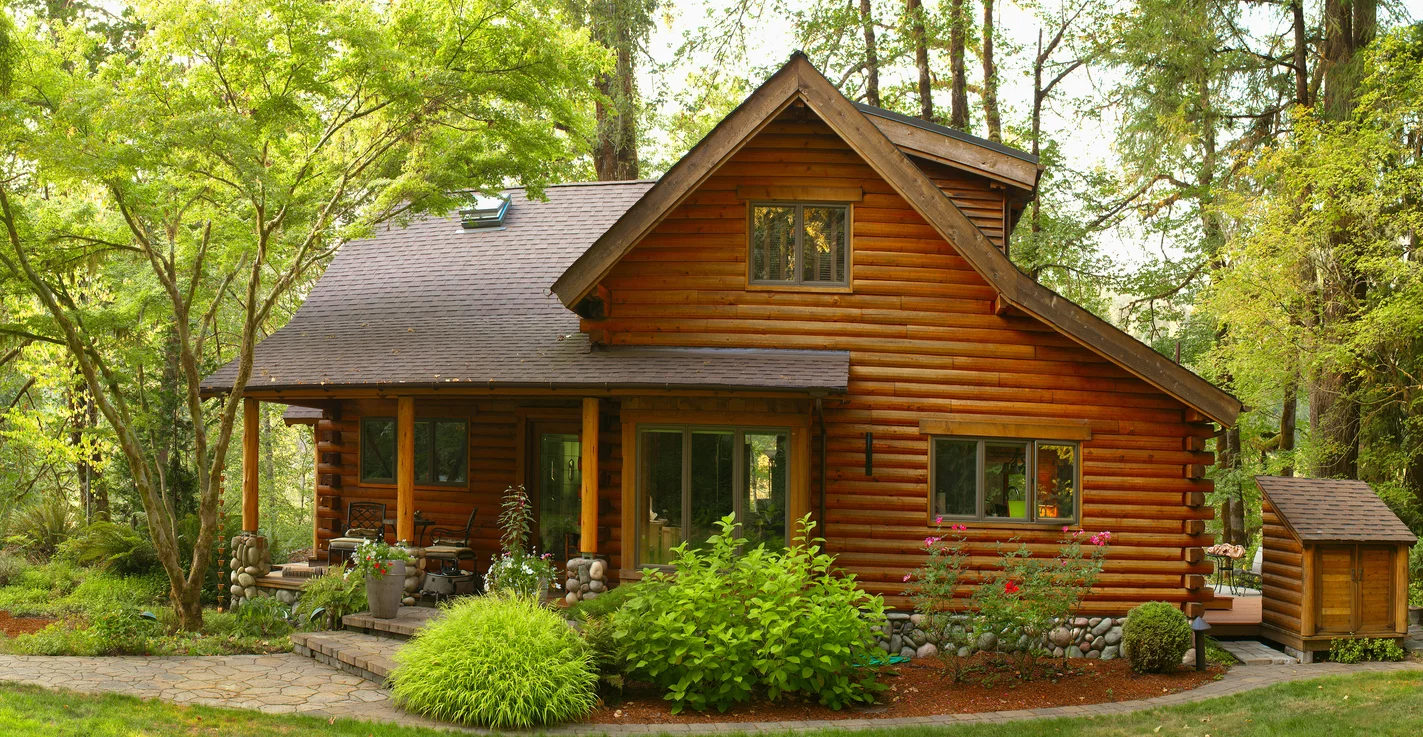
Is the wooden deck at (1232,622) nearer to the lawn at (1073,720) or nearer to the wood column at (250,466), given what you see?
the lawn at (1073,720)

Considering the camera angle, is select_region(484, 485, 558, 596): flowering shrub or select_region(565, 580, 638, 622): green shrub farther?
select_region(484, 485, 558, 596): flowering shrub

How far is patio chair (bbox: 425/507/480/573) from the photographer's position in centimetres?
1334

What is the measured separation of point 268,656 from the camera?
10.8 m

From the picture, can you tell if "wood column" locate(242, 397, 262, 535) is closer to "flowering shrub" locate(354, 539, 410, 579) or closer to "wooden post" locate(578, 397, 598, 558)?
"flowering shrub" locate(354, 539, 410, 579)

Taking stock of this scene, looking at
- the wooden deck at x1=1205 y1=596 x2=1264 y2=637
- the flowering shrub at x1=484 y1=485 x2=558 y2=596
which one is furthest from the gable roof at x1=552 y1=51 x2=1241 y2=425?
the wooden deck at x1=1205 y1=596 x2=1264 y2=637

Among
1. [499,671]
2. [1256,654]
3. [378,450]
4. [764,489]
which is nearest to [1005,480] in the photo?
[764,489]

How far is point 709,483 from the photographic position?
12055mm

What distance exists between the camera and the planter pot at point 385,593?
1145 centimetres

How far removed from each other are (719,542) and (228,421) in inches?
247

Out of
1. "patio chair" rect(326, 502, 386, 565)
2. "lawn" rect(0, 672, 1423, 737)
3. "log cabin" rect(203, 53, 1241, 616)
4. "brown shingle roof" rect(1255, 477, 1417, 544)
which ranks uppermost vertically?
"log cabin" rect(203, 53, 1241, 616)

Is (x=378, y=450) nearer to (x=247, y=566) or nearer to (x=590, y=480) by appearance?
(x=247, y=566)

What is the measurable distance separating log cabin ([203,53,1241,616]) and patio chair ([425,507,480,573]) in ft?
2.62

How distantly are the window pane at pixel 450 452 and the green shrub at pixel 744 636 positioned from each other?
6.28 meters

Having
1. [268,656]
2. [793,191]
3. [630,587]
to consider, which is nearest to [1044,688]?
[630,587]
